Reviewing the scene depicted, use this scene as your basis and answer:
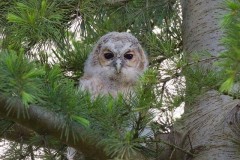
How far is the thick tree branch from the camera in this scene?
2.12m

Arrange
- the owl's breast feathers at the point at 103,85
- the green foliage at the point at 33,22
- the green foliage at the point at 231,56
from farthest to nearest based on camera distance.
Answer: the owl's breast feathers at the point at 103,85, the green foliage at the point at 33,22, the green foliage at the point at 231,56

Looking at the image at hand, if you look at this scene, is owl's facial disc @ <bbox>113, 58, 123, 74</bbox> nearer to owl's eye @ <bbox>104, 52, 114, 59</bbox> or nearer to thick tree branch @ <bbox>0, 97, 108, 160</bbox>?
owl's eye @ <bbox>104, 52, 114, 59</bbox>

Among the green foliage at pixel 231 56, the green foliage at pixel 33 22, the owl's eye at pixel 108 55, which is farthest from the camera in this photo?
the owl's eye at pixel 108 55

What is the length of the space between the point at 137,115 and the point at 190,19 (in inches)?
54.8

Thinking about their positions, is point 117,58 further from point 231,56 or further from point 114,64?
point 231,56

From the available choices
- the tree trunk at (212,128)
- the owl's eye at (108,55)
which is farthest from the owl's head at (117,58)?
the tree trunk at (212,128)

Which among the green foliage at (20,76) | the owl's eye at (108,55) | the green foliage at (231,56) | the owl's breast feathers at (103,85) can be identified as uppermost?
the owl's eye at (108,55)

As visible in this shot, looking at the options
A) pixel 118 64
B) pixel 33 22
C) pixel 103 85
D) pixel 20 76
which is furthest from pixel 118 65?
pixel 20 76

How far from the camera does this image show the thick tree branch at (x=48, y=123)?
2.12m

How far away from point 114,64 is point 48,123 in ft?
4.72

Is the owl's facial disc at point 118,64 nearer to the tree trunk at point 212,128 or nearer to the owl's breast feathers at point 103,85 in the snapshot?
Result: the owl's breast feathers at point 103,85

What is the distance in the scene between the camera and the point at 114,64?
3.60 m

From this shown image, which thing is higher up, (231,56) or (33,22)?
(33,22)

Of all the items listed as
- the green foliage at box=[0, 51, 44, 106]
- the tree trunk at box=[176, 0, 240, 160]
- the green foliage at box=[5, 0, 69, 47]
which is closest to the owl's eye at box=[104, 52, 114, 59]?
the tree trunk at box=[176, 0, 240, 160]
